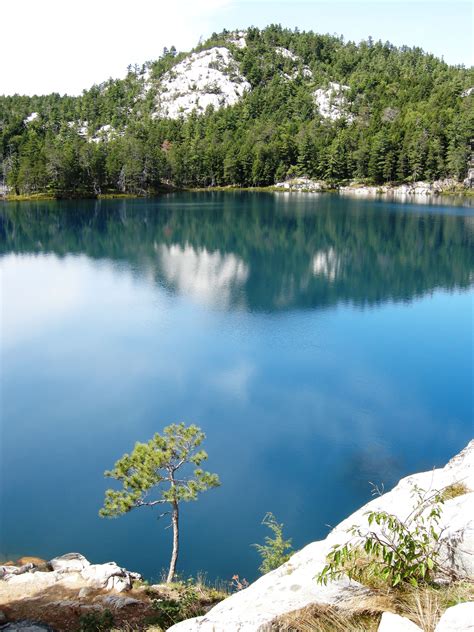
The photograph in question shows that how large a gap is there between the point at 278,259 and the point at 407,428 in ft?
89.4

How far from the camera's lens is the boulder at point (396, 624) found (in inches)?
155

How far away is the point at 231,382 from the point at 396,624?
16.5 metres

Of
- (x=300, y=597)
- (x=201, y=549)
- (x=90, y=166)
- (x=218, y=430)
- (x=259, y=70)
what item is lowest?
(x=201, y=549)

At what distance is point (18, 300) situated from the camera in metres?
32.5

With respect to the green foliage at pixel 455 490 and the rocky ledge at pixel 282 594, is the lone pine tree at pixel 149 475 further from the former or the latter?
the green foliage at pixel 455 490

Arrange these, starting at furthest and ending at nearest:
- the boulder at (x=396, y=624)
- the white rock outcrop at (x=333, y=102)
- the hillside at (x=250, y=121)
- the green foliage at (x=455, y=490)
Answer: the white rock outcrop at (x=333, y=102), the hillside at (x=250, y=121), the green foliage at (x=455, y=490), the boulder at (x=396, y=624)

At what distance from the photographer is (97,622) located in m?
7.69

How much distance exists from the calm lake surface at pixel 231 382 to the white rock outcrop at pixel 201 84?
122 meters

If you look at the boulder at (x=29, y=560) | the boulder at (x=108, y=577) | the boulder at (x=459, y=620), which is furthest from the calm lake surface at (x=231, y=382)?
the boulder at (x=459, y=620)

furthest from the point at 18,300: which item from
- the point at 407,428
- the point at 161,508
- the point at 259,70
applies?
the point at 259,70

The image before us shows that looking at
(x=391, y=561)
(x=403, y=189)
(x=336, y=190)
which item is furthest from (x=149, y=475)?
(x=336, y=190)

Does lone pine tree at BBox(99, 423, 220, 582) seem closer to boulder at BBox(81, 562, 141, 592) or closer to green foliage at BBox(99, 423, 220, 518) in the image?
green foliage at BBox(99, 423, 220, 518)

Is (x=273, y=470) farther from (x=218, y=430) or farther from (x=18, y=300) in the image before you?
(x=18, y=300)

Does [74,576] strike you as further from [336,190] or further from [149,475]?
[336,190]
